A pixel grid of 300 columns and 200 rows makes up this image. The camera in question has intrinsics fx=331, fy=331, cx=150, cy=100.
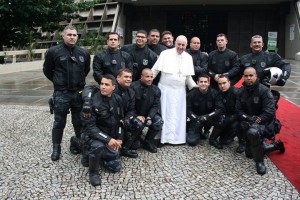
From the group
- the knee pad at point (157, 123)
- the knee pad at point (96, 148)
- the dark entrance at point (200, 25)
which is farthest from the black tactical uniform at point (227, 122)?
the dark entrance at point (200, 25)

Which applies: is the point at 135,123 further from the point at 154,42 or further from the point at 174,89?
the point at 154,42

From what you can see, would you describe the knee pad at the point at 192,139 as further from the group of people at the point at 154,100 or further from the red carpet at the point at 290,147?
the red carpet at the point at 290,147

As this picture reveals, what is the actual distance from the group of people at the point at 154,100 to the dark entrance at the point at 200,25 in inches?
682

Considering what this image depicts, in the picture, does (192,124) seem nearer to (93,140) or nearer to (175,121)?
(175,121)

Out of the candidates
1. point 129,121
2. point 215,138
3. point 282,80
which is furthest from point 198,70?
point 129,121

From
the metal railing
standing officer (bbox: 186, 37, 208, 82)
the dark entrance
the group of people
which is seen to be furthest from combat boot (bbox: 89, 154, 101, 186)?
the dark entrance

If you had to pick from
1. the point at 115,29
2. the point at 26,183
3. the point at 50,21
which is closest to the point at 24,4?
the point at 50,21

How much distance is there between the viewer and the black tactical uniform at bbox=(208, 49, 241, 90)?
601 centimetres

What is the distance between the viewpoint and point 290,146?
17.7 ft

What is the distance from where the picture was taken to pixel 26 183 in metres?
3.86

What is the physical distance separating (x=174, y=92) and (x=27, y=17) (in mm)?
10470

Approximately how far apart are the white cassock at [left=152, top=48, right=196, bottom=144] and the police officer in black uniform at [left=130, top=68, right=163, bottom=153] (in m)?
0.29

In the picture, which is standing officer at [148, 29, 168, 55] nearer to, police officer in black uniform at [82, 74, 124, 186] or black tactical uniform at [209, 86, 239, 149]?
black tactical uniform at [209, 86, 239, 149]

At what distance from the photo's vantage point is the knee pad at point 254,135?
170 inches
